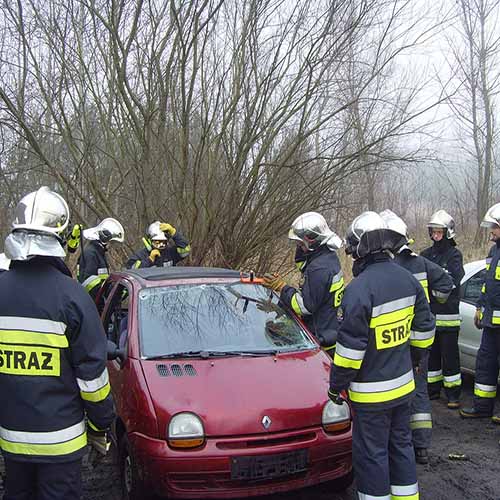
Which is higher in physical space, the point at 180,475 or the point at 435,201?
the point at 180,475

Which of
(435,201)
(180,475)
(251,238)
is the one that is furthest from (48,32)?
(435,201)

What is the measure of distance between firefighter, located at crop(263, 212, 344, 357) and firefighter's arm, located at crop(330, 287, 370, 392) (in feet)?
4.17

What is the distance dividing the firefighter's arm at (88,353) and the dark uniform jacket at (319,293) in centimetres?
215

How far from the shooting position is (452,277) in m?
5.89

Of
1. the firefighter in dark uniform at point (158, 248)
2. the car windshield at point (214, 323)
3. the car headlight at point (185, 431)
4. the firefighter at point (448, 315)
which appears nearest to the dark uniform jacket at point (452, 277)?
the firefighter at point (448, 315)

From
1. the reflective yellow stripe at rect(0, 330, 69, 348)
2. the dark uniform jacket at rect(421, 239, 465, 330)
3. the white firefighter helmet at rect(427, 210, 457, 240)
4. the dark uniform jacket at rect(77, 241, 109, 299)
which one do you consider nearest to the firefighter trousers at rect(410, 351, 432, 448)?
the dark uniform jacket at rect(421, 239, 465, 330)

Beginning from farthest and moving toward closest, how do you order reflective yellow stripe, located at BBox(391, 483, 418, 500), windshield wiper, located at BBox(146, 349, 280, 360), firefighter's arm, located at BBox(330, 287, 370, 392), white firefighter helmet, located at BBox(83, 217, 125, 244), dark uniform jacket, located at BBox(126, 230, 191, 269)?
dark uniform jacket, located at BBox(126, 230, 191, 269)
white firefighter helmet, located at BBox(83, 217, 125, 244)
windshield wiper, located at BBox(146, 349, 280, 360)
reflective yellow stripe, located at BBox(391, 483, 418, 500)
firefighter's arm, located at BBox(330, 287, 370, 392)

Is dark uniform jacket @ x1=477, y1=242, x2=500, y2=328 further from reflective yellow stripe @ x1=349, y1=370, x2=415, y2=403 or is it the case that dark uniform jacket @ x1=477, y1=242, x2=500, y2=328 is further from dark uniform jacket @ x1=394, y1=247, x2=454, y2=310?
reflective yellow stripe @ x1=349, y1=370, x2=415, y2=403

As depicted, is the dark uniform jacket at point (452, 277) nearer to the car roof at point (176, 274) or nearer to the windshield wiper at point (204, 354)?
the car roof at point (176, 274)

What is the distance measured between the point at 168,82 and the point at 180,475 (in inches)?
250

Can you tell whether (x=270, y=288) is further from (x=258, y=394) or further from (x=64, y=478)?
(x=64, y=478)

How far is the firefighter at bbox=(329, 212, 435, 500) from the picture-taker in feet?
10.7

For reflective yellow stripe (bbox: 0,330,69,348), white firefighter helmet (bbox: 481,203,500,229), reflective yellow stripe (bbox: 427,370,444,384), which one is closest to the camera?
reflective yellow stripe (bbox: 0,330,69,348)

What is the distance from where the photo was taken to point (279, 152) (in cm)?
909
